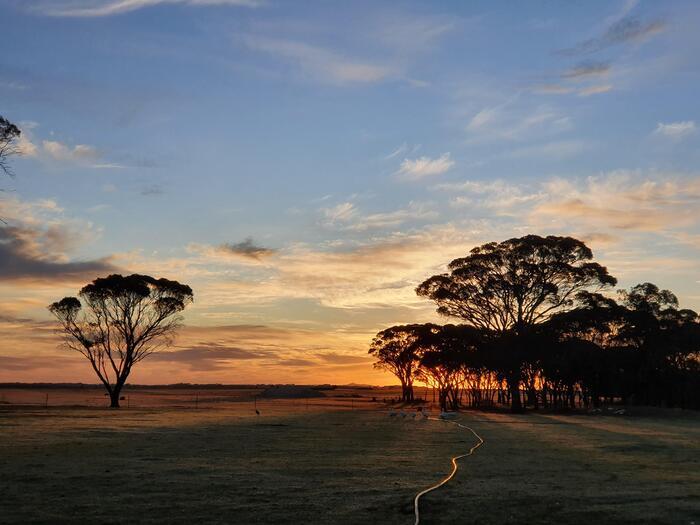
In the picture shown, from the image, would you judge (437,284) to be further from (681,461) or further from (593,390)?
(681,461)

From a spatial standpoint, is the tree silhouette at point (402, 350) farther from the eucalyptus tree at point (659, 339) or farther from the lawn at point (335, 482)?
the lawn at point (335, 482)

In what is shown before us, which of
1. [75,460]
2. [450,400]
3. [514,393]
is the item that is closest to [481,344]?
[514,393]

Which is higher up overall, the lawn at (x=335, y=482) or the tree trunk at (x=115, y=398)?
the tree trunk at (x=115, y=398)

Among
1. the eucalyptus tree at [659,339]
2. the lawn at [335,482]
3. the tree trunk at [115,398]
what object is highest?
the eucalyptus tree at [659,339]

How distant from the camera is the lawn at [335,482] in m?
10.6

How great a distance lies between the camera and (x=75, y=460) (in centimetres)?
1814

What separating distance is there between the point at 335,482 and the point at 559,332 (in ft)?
187

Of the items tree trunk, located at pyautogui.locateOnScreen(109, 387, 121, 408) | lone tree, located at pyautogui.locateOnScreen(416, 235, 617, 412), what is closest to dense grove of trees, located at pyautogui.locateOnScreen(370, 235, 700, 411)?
lone tree, located at pyautogui.locateOnScreen(416, 235, 617, 412)

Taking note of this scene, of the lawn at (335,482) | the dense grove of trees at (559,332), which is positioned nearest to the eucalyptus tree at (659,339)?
the dense grove of trees at (559,332)

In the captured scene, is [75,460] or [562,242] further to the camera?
[562,242]

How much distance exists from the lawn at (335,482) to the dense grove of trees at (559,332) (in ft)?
125

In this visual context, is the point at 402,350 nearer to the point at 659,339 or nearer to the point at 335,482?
the point at 659,339

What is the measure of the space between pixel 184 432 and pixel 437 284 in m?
39.5

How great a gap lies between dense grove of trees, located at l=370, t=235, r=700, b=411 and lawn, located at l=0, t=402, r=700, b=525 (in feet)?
125
